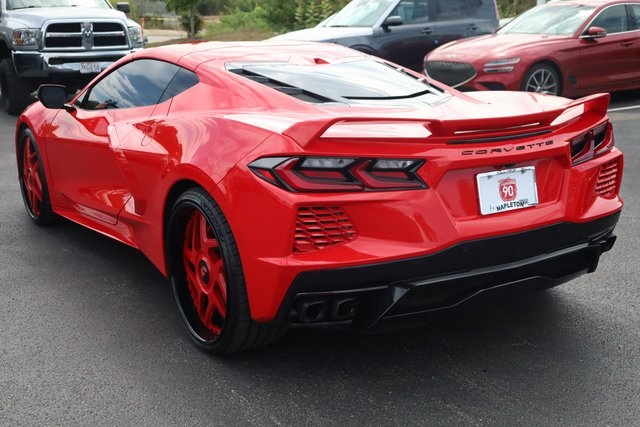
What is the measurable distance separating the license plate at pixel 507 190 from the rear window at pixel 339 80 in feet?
3.02

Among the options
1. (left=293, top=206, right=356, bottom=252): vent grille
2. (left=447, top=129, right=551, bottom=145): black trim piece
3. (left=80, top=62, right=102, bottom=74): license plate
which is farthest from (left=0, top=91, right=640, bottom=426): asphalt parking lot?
(left=80, top=62, right=102, bottom=74): license plate

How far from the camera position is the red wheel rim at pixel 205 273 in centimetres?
373

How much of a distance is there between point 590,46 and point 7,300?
30.0 ft

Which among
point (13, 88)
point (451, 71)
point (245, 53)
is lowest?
point (13, 88)

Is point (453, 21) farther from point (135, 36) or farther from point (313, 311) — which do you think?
point (313, 311)

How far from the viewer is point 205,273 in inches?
150

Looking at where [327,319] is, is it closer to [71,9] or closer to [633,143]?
[633,143]

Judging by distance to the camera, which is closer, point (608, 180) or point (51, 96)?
point (608, 180)

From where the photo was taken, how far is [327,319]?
130 inches

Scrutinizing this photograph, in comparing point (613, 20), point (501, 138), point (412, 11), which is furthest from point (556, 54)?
point (501, 138)

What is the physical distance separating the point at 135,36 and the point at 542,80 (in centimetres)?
596

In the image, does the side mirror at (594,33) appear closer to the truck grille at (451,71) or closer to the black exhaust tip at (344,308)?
the truck grille at (451,71)

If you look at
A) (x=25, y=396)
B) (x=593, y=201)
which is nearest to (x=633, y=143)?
(x=593, y=201)

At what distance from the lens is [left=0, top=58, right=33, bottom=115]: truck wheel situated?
12133mm
